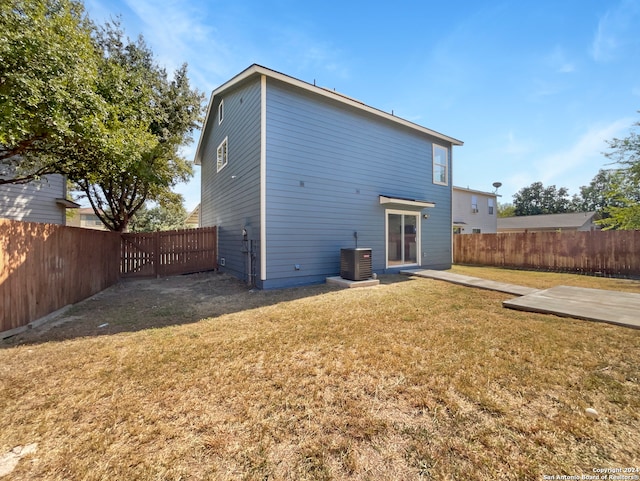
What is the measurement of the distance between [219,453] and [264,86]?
746 cm

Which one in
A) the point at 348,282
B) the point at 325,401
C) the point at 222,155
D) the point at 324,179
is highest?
the point at 222,155

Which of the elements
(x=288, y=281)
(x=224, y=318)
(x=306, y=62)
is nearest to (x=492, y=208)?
(x=306, y=62)

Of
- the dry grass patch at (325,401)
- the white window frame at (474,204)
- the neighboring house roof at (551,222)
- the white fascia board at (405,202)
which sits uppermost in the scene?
the white window frame at (474,204)

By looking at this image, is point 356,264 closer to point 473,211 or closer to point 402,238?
point 402,238

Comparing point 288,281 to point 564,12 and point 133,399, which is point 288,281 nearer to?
point 133,399

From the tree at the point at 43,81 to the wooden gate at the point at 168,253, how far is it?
455 centimetres

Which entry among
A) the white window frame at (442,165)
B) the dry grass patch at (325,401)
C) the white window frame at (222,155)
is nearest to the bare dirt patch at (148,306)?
the dry grass patch at (325,401)

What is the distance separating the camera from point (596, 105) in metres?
9.38

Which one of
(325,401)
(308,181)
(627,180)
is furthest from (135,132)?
(627,180)

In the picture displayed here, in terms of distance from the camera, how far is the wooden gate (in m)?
9.23

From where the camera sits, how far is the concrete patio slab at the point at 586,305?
4.16m

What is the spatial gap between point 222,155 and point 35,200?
23.2 ft

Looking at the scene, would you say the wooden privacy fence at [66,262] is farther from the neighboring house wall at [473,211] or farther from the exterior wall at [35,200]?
the neighboring house wall at [473,211]

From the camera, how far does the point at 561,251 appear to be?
10.8m
